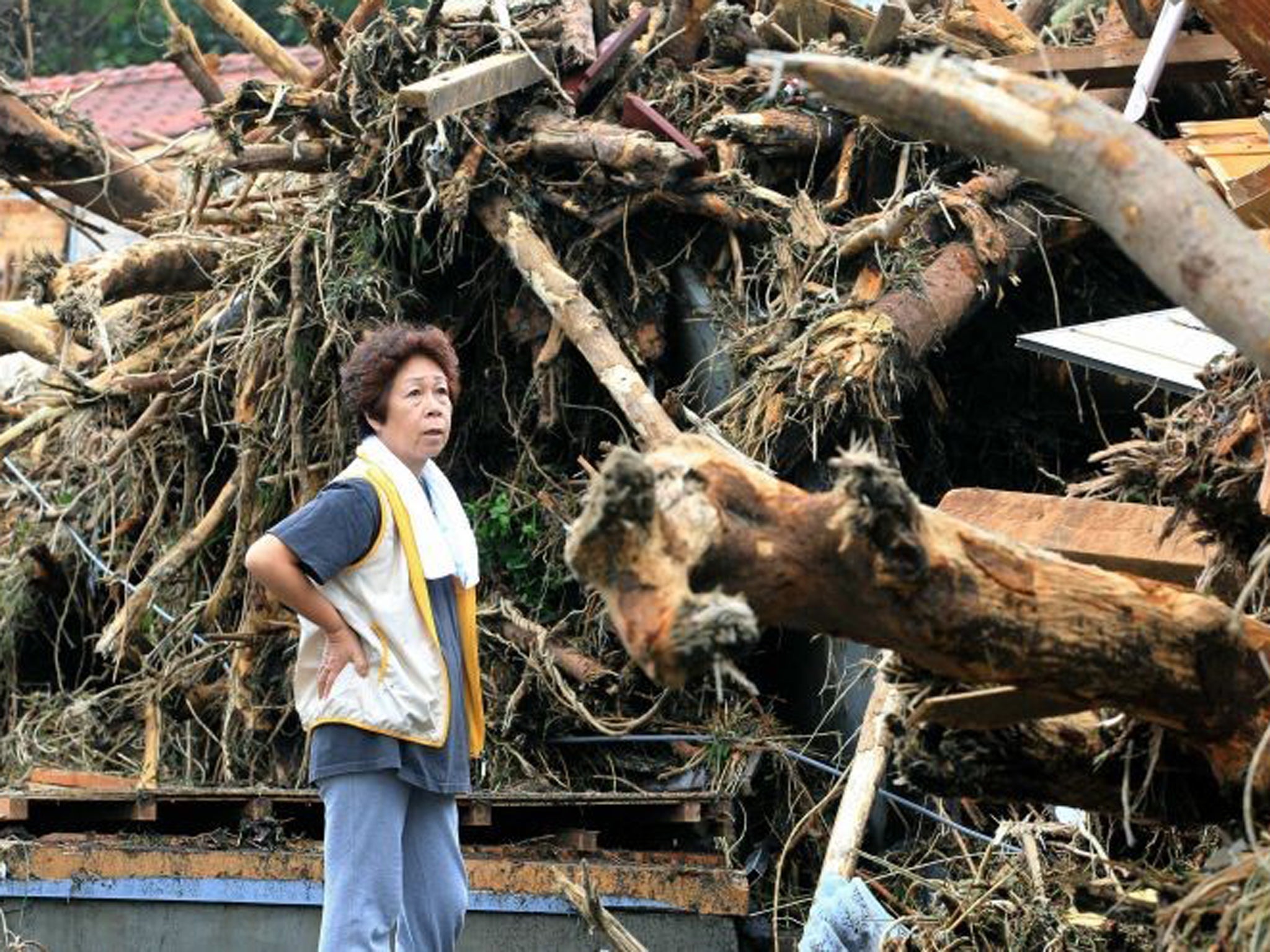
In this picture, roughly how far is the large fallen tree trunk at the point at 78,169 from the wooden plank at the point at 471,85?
254cm

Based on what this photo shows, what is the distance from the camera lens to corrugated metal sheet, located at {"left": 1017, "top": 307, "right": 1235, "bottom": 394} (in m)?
5.81

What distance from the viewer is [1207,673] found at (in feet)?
11.3

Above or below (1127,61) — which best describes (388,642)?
below

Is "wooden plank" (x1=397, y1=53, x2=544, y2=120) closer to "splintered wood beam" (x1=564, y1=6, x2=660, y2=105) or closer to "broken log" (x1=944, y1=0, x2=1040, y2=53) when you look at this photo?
"splintered wood beam" (x1=564, y1=6, x2=660, y2=105)

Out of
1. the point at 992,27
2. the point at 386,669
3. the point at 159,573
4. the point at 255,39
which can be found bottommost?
the point at 159,573

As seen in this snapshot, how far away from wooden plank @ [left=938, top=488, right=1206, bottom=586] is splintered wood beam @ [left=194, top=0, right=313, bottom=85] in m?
5.75

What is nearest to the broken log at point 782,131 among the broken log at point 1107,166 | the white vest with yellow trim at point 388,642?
the white vest with yellow trim at point 388,642

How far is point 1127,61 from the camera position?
25.8 feet

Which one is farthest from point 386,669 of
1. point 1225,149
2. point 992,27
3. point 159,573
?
point 992,27

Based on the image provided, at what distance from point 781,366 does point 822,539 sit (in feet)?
13.0

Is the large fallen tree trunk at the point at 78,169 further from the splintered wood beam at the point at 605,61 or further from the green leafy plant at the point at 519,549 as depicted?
the green leafy plant at the point at 519,549

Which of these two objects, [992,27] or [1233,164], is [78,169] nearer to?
[992,27]

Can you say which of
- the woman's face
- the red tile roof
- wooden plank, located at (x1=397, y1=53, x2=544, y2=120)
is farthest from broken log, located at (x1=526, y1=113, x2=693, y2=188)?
the red tile roof

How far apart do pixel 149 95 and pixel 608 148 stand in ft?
52.2
